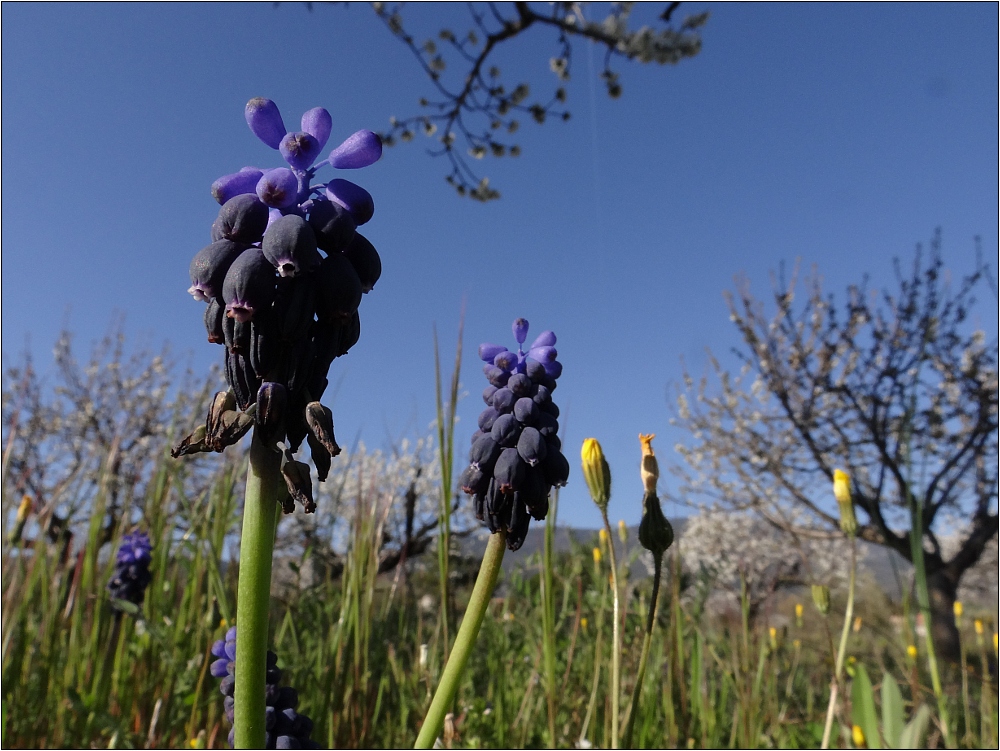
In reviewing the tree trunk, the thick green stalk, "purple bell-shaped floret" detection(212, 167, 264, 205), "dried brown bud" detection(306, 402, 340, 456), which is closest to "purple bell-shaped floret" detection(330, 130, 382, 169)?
"purple bell-shaped floret" detection(212, 167, 264, 205)

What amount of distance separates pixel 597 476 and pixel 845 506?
79cm

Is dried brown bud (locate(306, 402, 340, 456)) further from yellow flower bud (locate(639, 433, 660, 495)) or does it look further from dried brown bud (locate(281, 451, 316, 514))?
yellow flower bud (locate(639, 433, 660, 495))

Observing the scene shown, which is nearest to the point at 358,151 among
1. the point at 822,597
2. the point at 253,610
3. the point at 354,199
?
the point at 354,199

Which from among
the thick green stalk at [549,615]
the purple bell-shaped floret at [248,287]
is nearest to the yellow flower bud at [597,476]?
the thick green stalk at [549,615]

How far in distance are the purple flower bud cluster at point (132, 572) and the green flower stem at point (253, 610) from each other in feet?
8.32

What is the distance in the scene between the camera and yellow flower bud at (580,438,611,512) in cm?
140

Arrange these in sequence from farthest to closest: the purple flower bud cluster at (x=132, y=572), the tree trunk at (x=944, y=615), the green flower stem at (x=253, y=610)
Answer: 1. the tree trunk at (x=944, y=615)
2. the purple flower bud cluster at (x=132, y=572)
3. the green flower stem at (x=253, y=610)

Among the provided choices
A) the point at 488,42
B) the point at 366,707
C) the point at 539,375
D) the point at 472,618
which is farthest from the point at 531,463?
the point at 488,42

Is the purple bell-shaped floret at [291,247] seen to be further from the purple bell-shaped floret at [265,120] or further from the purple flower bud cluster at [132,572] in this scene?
the purple flower bud cluster at [132,572]

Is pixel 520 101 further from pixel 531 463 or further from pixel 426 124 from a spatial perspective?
pixel 531 463

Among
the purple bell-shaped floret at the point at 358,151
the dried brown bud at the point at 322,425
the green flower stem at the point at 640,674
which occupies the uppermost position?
the purple bell-shaped floret at the point at 358,151

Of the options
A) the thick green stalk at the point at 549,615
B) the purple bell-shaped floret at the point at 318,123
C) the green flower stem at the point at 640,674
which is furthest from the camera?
the thick green stalk at the point at 549,615

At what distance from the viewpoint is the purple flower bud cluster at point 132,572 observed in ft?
9.70

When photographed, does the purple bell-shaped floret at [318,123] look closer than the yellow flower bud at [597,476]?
Yes
